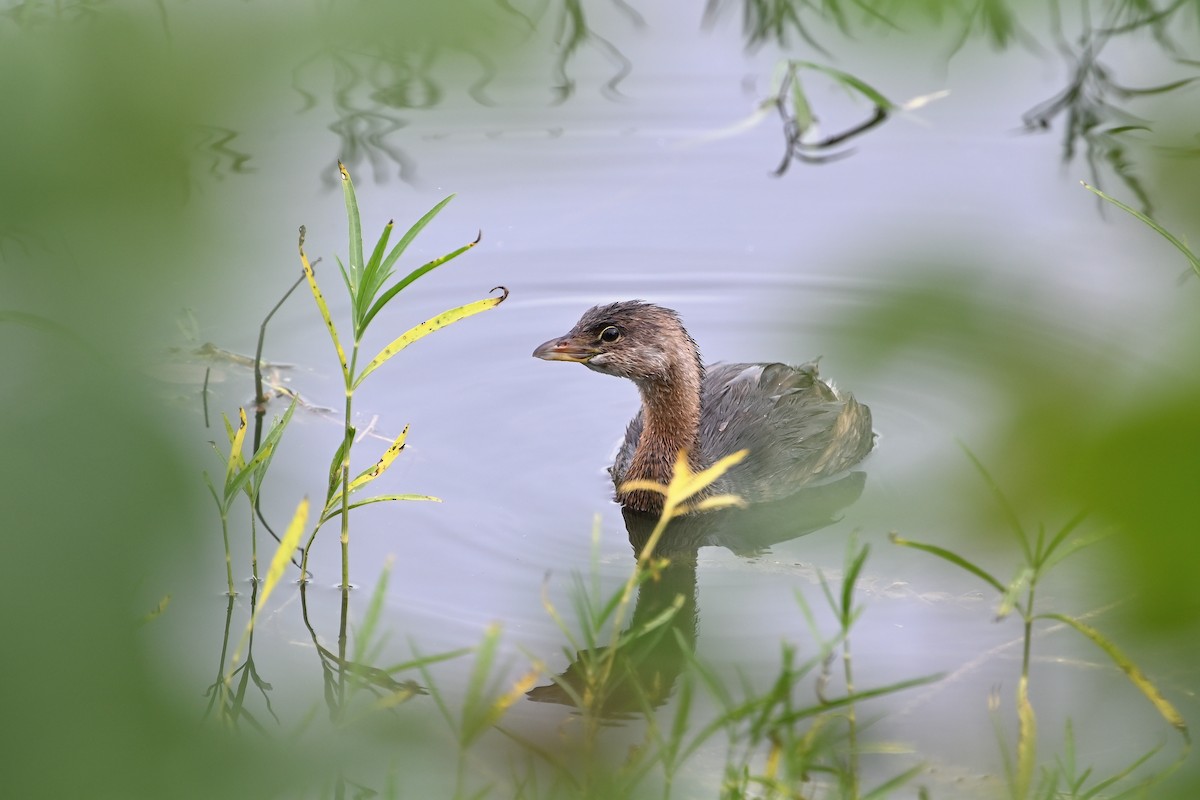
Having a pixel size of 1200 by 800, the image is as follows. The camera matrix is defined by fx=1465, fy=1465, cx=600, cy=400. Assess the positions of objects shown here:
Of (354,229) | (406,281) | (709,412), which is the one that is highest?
(709,412)

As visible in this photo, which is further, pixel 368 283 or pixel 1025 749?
pixel 368 283

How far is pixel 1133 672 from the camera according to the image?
7.71 ft

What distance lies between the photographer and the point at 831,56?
7.76 meters

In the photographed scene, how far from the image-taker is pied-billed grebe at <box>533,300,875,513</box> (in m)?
5.47

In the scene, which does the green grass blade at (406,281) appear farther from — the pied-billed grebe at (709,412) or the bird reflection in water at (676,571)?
the pied-billed grebe at (709,412)

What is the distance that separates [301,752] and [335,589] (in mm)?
2318

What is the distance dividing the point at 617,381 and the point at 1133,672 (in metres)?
4.15

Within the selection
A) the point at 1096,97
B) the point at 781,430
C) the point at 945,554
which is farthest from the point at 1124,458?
the point at 1096,97

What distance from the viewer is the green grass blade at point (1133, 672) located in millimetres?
2277

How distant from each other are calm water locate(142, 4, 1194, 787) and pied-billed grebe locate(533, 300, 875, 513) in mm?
165

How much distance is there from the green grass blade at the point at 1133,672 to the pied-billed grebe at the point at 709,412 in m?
2.42

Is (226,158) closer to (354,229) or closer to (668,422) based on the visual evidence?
(668,422)

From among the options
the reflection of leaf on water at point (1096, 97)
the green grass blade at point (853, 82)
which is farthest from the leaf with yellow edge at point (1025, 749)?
the reflection of leaf on water at point (1096, 97)

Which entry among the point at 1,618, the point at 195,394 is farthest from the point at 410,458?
the point at 1,618
